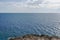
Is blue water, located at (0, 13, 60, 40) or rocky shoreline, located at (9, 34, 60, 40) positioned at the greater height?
blue water, located at (0, 13, 60, 40)

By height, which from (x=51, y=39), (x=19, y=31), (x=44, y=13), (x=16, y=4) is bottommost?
(x=51, y=39)

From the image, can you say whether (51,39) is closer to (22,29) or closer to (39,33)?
(39,33)

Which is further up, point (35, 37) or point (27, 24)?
point (27, 24)

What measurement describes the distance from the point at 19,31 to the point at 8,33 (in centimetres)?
14

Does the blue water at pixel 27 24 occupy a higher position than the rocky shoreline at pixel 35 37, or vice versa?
the blue water at pixel 27 24

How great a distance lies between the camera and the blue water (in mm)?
1789

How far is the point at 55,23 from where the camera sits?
179 centimetres

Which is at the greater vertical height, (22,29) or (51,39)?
(22,29)

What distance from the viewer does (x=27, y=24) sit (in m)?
1.80

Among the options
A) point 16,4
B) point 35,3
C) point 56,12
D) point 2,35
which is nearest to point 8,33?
point 2,35

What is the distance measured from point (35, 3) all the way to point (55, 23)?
357 millimetres

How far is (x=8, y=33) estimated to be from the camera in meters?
1.78

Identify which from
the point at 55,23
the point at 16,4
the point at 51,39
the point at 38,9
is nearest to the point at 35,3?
the point at 38,9

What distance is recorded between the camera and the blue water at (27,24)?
1789 mm
